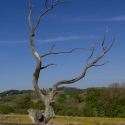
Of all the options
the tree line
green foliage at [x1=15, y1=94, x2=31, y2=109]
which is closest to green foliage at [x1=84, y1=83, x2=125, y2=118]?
the tree line

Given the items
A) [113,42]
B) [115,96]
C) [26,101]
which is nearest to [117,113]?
[115,96]

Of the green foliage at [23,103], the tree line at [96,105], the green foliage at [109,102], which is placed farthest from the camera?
the green foliage at [23,103]

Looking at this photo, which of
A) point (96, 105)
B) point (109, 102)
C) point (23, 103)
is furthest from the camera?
point (23, 103)

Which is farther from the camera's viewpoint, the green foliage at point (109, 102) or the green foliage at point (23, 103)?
the green foliage at point (23, 103)

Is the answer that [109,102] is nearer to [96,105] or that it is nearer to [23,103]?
[96,105]

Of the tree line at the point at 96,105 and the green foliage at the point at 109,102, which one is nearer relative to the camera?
the tree line at the point at 96,105

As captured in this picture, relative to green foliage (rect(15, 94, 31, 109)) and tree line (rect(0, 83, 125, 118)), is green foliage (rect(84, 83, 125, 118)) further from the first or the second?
green foliage (rect(15, 94, 31, 109))

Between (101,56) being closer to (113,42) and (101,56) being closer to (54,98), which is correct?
(113,42)

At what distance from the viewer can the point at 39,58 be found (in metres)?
10.8

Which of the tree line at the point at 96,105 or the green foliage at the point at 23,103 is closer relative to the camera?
the tree line at the point at 96,105

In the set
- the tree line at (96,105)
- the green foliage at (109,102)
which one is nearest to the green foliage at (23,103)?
the tree line at (96,105)

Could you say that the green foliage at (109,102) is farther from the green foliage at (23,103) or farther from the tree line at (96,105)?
the green foliage at (23,103)

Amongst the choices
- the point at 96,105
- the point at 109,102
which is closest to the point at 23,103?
the point at 96,105

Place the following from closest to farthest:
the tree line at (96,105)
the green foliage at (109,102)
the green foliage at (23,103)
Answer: the tree line at (96,105)
the green foliage at (109,102)
the green foliage at (23,103)
